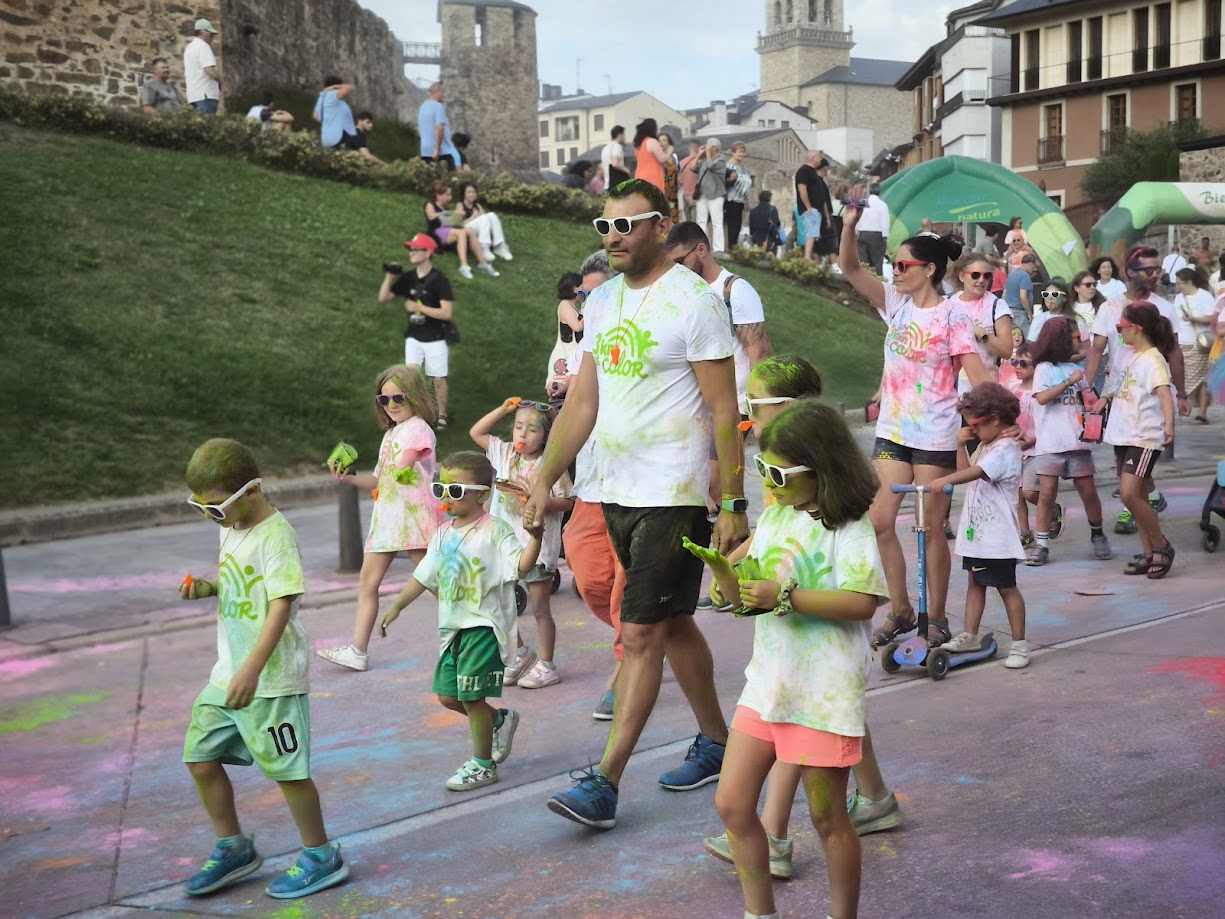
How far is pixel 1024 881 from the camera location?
414cm

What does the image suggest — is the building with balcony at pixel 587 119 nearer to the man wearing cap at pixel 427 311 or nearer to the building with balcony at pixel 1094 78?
the building with balcony at pixel 1094 78

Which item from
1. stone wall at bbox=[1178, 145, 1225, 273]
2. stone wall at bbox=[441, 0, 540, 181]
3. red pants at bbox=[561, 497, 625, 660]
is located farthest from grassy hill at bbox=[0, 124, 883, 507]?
stone wall at bbox=[441, 0, 540, 181]

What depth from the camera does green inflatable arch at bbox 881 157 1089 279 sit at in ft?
65.5

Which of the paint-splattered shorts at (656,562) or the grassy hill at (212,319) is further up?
the grassy hill at (212,319)

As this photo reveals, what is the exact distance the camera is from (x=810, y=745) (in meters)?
3.62

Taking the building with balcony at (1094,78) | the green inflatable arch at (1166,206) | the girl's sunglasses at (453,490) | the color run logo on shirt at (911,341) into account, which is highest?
the building with balcony at (1094,78)

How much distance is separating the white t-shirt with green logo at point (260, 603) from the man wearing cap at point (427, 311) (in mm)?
8931

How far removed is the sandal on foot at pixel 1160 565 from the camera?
8.48 meters

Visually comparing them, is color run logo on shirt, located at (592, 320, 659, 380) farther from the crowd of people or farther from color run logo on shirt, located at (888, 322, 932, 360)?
color run logo on shirt, located at (888, 322, 932, 360)

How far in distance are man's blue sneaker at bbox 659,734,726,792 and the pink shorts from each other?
1.48 metres

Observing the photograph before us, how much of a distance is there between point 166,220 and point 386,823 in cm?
1462

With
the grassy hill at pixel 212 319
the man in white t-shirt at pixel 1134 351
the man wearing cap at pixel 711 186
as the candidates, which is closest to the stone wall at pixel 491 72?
the man wearing cap at pixel 711 186

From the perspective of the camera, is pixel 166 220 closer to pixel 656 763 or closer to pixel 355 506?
pixel 355 506

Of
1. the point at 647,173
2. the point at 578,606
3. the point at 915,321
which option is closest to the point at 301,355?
the point at 647,173
